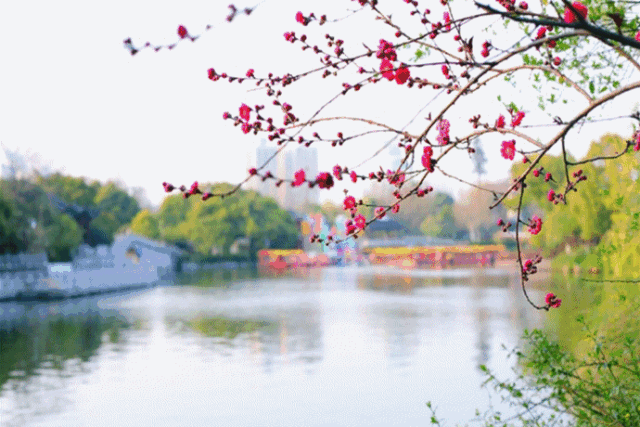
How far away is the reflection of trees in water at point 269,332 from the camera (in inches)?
615

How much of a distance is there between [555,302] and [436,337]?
46.9ft

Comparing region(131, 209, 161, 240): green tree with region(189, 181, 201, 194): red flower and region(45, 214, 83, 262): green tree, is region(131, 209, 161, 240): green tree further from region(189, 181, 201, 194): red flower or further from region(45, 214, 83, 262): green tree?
region(189, 181, 201, 194): red flower

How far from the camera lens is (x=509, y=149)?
3.09 m

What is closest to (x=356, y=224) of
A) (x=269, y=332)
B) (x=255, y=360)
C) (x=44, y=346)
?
(x=255, y=360)

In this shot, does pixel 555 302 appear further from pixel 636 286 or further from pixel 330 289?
pixel 330 289

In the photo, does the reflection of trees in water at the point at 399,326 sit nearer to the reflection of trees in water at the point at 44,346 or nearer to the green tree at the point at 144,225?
the reflection of trees in water at the point at 44,346

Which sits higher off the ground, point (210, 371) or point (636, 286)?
point (636, 286)

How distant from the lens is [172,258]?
183ft

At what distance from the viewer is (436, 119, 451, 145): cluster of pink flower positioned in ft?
9.99

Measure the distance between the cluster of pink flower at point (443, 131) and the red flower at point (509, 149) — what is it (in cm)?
22

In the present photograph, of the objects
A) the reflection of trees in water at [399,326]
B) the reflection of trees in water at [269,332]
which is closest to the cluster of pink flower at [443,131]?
the reflection of trees in water at [399,326]

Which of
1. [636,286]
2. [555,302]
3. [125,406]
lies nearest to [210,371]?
[125,406]

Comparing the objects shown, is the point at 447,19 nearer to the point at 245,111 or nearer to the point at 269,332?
the point at 245,111

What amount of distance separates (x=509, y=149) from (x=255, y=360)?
1227 centimetres
